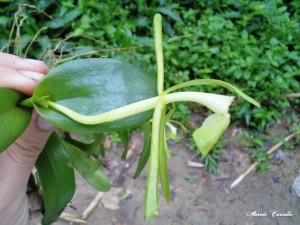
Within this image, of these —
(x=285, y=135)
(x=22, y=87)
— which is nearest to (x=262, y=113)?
(x=285, y=135)

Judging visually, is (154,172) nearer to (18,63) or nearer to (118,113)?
(118,113)

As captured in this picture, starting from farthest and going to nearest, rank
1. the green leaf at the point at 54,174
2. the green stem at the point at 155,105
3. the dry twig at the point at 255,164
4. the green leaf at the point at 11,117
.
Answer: the dry twig at the point at 255,164 < the green leaf at the point at 54,174 < the green leaf at the point at 11,117 < the green stem at the point at 155,105

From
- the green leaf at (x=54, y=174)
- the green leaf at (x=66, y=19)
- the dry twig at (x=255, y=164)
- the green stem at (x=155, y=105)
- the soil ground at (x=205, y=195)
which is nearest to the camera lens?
the green stem at (x=155, y=105)

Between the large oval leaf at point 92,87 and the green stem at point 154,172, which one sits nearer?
the green stem at point 154,172

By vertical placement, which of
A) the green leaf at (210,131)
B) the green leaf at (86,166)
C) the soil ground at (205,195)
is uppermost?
the green leaf at (210,131)

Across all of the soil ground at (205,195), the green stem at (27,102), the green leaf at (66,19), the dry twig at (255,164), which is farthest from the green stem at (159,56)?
the green leaf at (66,19)

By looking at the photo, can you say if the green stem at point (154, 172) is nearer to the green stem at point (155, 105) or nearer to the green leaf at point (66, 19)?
the green stem at point (155, 105)

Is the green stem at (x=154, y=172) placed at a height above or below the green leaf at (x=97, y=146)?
above

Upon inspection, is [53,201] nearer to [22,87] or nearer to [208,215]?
[22,87]
